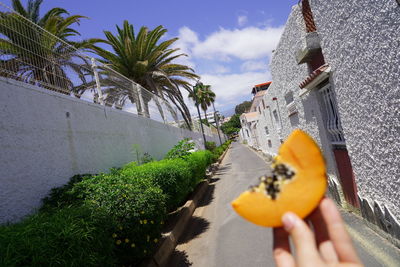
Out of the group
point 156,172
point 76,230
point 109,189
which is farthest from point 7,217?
point 156,172

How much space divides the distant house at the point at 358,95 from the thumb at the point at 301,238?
290 cm

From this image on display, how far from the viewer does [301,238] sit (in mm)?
967

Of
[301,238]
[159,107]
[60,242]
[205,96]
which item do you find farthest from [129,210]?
[205,96]

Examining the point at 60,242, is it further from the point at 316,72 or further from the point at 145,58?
the point at 145,58

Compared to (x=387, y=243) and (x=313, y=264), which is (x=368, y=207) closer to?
(x=387, y=243)

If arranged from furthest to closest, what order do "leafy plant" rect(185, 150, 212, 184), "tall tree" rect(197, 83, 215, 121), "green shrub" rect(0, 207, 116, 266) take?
"tall tree" rect(197, 83, 215, 121), "leafy plant" rect(185, 150, 212, 184), "green shrub" rect(0, 207, 116, 266)

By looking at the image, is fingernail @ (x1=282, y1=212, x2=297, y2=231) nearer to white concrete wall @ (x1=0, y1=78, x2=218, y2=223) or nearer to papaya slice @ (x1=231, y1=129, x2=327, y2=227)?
papaya slice @ (x1=231, y1=129, x2=327, y2=227)

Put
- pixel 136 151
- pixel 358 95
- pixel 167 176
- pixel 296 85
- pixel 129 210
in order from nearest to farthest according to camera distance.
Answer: pixel 129 210
pixel 358 95
pixel 167 176
pixel 296 85
pixel 136 151

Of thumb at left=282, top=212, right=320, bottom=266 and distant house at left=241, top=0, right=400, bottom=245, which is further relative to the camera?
distant house at left=241, top=0, right=400, bottom=245

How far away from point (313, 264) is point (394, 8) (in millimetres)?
3107

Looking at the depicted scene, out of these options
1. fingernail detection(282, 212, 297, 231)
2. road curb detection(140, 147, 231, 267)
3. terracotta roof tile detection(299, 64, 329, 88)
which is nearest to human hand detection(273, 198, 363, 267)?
fingernail detection(282, 212, 297, 231)

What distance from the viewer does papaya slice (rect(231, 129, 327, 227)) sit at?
110 cm

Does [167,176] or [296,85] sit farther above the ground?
[296,85]

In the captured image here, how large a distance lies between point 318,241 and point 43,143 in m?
4.52
